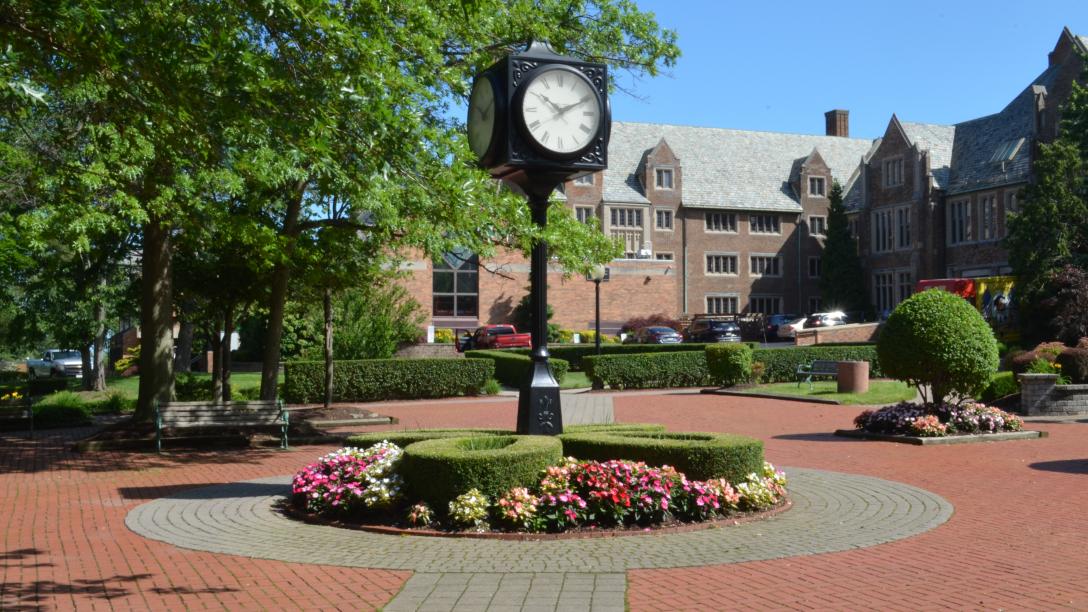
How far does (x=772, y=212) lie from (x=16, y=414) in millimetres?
52325

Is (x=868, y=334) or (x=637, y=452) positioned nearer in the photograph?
(x=637, y=452)

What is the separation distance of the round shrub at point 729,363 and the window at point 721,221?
115 feet

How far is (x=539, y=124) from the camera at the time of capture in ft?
30.6

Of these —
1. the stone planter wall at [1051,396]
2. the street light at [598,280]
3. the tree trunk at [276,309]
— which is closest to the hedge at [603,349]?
the street light at [598,280]

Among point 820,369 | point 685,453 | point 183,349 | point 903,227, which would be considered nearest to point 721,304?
point 903,227

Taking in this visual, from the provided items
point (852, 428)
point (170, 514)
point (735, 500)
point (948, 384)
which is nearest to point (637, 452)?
point (735, 500)

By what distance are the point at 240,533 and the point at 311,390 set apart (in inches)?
682

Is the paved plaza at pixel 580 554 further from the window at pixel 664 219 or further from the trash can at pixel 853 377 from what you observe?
the window at pixel 664 219

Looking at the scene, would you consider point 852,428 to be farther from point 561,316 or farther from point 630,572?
point 561,316

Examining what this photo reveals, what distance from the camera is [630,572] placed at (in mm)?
7047

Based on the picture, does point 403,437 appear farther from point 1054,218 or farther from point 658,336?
→ point 658,336

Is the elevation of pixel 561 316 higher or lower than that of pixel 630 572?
higher

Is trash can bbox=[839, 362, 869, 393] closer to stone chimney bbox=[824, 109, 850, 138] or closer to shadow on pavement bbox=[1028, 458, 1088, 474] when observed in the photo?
shadow on pavement bbox=[1028, 458, 1088, 474]

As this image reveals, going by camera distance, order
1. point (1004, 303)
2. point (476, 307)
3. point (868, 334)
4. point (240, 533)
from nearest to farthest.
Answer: point (240, 533), point (1004, 303), point (868, 334), point (476, 307)
